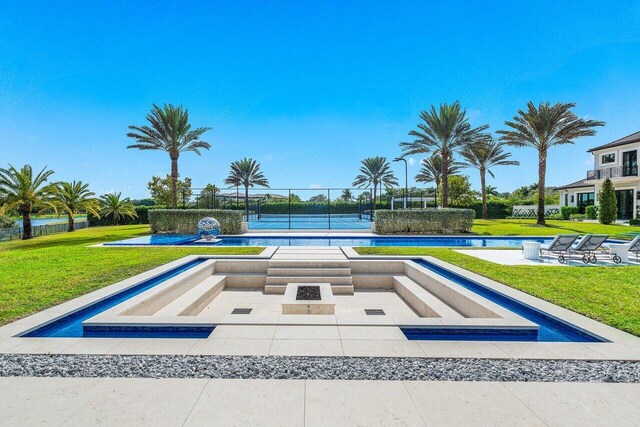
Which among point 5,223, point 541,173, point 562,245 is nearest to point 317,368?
point 562,245

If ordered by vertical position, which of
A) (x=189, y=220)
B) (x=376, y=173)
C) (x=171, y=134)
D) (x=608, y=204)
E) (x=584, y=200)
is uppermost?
(x=171, y=134)

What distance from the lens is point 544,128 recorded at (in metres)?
23.4

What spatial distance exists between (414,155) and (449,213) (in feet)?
27.0

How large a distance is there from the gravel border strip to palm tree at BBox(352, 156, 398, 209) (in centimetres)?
3788

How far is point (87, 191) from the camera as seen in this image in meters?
29.1

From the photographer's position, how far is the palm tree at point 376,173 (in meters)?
40.8

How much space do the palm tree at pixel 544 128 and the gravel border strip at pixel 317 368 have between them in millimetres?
25171

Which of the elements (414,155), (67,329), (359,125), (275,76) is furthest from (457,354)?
(359,125)

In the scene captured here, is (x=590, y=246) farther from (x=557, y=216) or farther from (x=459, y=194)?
(x=557, y=216)

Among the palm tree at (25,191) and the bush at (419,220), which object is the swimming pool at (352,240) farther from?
the palm tree at (25,191)

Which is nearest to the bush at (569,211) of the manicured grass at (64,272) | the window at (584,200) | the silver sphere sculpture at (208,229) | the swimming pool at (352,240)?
the window at (584,200)

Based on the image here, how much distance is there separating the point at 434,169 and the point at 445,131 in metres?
14.5

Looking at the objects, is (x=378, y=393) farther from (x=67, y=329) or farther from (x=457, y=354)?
(x=67, y=329)

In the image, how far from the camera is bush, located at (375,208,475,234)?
1912 cm
